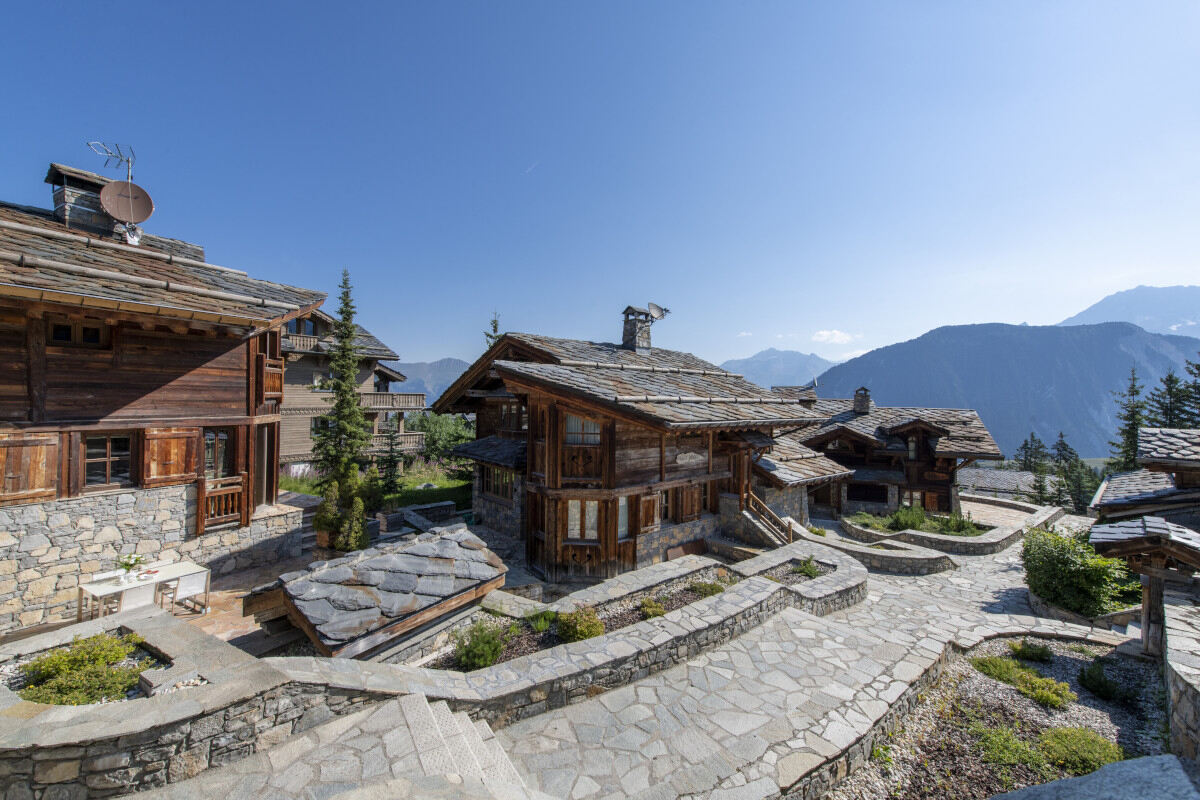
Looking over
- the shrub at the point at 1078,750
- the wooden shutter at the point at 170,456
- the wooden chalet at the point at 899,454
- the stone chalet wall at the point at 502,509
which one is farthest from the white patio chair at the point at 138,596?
the wooden chalet at the point at 899,454

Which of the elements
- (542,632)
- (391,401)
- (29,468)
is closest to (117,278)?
(29,468)

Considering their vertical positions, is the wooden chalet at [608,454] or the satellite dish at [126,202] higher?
the satellite dish at [126,202]

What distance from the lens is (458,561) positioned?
816cm

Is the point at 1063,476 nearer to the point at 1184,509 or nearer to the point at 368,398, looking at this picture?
the point at 1184,509

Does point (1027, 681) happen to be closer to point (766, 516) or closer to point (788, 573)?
point (788, 573)

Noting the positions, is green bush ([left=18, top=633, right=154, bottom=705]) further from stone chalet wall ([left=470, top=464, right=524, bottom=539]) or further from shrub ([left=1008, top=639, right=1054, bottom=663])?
shrub ([left=1008, top=639, right=1054, bottom=663])

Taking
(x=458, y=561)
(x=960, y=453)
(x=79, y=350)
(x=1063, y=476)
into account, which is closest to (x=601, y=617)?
(x=458, y=561)

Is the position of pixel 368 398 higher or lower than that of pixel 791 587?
higher

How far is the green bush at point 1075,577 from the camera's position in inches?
428

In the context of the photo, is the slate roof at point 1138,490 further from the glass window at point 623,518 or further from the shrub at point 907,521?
the glass window at point 623,518

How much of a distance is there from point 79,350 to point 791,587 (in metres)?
15.5

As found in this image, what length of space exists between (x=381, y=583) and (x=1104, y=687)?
10824 millimetres

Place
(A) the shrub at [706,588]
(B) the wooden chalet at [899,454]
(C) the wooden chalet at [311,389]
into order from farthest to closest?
(C) the wooden chalet at [311,389]
(B) the wooden chalet at [899,454]
(A) the shrub at [706,588]

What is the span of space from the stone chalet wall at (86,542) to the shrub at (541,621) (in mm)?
8535
